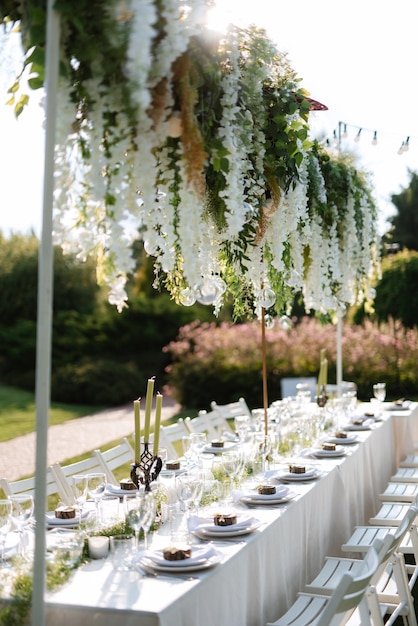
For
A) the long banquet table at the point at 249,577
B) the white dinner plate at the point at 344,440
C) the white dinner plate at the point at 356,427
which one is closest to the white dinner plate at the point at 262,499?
the long banquet table at the point at 249,577

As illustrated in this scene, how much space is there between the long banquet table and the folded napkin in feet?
0.22

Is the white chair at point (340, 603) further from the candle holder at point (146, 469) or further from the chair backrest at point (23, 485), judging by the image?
the chair backrest at point (23, 485)

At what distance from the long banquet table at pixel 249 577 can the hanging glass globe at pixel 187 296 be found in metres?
1.20

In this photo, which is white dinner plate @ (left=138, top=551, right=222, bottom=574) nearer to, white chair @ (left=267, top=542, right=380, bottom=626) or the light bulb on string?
white chair @ (left=267, top=542, right=380, bottom=626)

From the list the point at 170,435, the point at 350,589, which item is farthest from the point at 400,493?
the point at 350,589

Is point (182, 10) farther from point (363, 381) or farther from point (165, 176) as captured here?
point (363, 381)

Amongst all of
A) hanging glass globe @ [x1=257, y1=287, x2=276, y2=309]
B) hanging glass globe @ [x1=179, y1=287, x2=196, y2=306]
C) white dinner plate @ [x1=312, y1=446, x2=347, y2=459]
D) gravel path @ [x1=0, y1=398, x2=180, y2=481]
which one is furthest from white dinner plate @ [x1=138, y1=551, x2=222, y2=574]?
gravel path @ [x1=0, y1=398, x2=180, y2=481]

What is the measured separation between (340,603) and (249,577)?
2.54 feet

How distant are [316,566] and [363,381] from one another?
10.4 meters

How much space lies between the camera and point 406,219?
28734mm

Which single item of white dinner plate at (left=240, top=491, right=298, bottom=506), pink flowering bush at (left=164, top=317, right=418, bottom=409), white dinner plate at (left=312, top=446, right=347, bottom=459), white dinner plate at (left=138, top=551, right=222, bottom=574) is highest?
pink flowering bush at (left=164, top=317, right=418, bottom=409)

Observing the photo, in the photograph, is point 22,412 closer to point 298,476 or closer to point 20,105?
point 298,476

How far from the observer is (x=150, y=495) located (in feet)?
10.7

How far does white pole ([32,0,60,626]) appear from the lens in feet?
8.63
